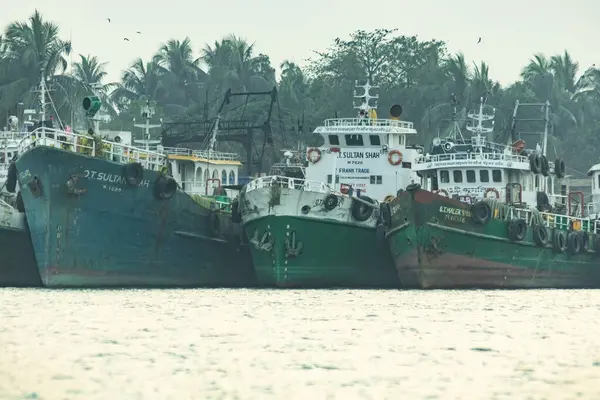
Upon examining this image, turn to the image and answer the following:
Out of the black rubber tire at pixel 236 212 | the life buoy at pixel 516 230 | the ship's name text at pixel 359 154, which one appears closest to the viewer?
the life buoy at pixel 516 230

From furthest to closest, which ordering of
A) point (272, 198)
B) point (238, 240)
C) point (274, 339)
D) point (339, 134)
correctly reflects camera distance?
point (339, 134), point (238, 240), point (272, 198), point (274, 339)

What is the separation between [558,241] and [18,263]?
1683cm

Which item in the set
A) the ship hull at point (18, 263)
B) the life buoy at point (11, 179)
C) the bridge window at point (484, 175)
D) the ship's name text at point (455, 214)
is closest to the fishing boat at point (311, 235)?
the ship's name text at point (455, 214)

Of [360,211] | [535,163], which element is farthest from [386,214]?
[535,163]

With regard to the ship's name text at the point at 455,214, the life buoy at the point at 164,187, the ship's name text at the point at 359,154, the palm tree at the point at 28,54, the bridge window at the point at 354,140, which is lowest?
the ship's name text at the point at 455,214

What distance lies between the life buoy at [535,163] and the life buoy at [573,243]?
255 centimetres

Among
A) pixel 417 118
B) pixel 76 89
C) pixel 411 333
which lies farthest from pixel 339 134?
pixel 417 118

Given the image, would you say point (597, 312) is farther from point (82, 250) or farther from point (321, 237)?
point (82, 250)

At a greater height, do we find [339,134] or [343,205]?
[339,134]

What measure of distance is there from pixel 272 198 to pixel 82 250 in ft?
18.4

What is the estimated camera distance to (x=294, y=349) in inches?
752

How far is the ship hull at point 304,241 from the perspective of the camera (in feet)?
112

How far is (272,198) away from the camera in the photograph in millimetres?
34219

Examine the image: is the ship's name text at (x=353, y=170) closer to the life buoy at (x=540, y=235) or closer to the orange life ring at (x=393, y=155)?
the orange life ring at (x=393, y=155)
